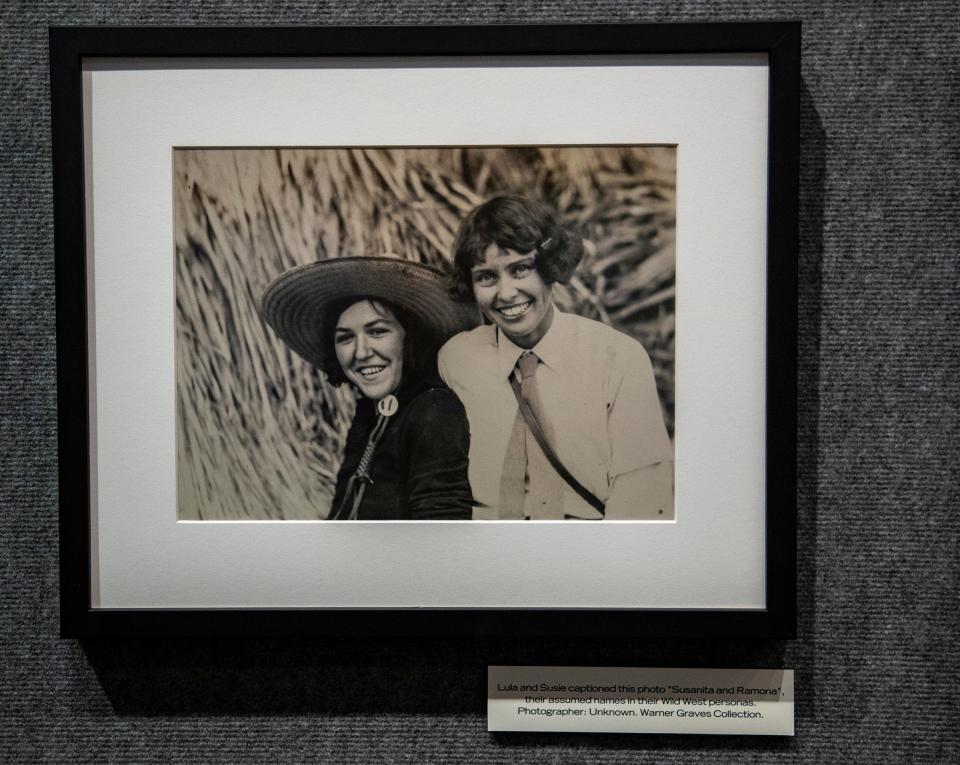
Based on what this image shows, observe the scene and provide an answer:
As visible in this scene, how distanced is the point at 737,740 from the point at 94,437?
1.53 ft

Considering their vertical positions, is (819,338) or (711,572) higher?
(819,338)

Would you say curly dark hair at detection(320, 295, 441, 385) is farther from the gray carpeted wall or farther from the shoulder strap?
the gray carpeted wall

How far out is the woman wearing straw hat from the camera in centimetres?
44

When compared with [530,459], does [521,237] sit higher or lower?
higher

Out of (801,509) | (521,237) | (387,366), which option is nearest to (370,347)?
(387,366)

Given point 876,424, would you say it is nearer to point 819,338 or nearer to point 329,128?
point 819,338

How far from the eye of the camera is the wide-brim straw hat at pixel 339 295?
44cm

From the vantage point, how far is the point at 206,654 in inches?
18.4

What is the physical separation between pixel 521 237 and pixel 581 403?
0.36ft

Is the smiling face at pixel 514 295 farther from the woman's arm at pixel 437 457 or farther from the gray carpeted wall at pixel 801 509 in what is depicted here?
the gray carpeted wall at pixel 801 509

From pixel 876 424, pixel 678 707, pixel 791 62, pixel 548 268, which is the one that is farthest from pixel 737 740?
pixel 791 62

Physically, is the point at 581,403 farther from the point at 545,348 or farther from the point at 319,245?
the point at 319,245

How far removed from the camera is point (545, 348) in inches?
17.3

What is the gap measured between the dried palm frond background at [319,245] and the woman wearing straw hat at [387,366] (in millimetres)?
10
